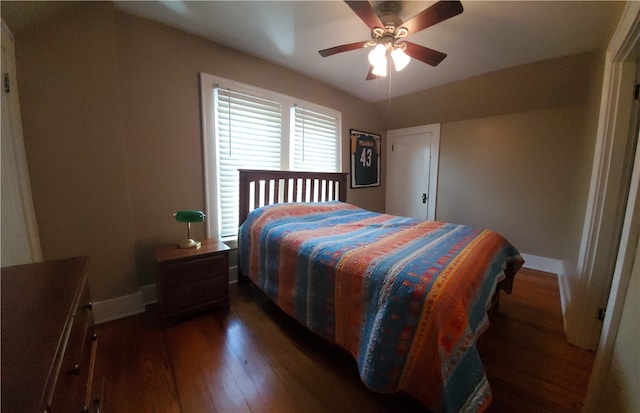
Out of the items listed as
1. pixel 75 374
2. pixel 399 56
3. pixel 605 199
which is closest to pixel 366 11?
pixel 399 56

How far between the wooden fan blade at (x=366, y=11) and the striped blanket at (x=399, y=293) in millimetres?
1396

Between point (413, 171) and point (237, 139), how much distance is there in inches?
119

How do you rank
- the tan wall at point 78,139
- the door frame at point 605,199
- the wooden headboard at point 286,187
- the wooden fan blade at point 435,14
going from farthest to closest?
the wooden headboard at point 286,187, the tan wall at point 78,139, the wooden fan blade at point 435,14, the door frame at point 605,199

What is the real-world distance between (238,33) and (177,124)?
0.99 m

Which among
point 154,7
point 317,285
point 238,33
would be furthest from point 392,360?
point 154,7

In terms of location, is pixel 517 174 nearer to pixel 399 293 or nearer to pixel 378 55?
pixel 378 55

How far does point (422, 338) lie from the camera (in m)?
0.96

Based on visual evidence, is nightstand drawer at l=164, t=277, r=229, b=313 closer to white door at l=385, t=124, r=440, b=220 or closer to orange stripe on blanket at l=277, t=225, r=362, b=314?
orange stripe on blanket at l=277, t=225, r=362, b=314

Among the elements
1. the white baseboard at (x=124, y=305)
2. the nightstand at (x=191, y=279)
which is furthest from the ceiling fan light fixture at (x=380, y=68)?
the white baseboard at (x=124, y=305)

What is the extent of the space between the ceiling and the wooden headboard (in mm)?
1250

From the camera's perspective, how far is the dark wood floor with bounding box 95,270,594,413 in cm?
121

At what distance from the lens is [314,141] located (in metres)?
3.12

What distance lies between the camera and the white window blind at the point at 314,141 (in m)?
2.93

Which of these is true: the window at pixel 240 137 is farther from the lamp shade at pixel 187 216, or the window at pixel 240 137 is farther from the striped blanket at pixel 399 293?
the striped blanket at pixel 399 293
